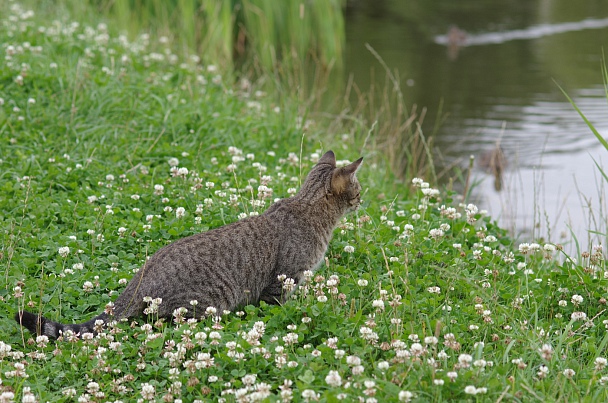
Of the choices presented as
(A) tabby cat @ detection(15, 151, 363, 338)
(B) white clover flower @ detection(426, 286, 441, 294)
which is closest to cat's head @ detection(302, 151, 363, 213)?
(A) tabby cat @ detection(15, 151, 363, 338)

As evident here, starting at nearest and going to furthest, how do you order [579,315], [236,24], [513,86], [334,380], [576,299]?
[334,380] < [579,315] < [576,299] < [236,24] < [513,86]

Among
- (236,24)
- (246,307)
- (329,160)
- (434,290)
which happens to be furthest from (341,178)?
(236,24)

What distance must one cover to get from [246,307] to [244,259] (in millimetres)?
364

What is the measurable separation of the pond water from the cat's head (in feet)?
6.21

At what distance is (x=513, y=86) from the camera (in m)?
15.2

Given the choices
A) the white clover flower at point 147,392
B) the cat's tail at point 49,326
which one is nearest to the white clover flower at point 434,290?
the white clover flower at point 147,392

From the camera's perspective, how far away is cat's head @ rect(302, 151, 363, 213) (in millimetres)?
5434

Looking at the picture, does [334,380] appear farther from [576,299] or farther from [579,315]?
[576,299]

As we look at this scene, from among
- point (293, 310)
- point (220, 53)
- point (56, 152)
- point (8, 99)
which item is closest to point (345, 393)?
point (293, 310)

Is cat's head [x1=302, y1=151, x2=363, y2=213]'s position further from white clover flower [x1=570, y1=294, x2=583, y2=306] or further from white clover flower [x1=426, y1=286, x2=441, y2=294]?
white clover flower [x1=570, y1=294, x2=583, y2=306]

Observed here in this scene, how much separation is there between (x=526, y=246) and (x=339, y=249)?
1.43 metres

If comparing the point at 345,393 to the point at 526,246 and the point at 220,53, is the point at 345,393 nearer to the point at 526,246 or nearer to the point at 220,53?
the point at 526,246

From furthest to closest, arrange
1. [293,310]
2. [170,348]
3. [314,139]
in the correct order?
[314,139] < [293,310] < [170,348]

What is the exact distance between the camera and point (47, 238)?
19.0 ft
